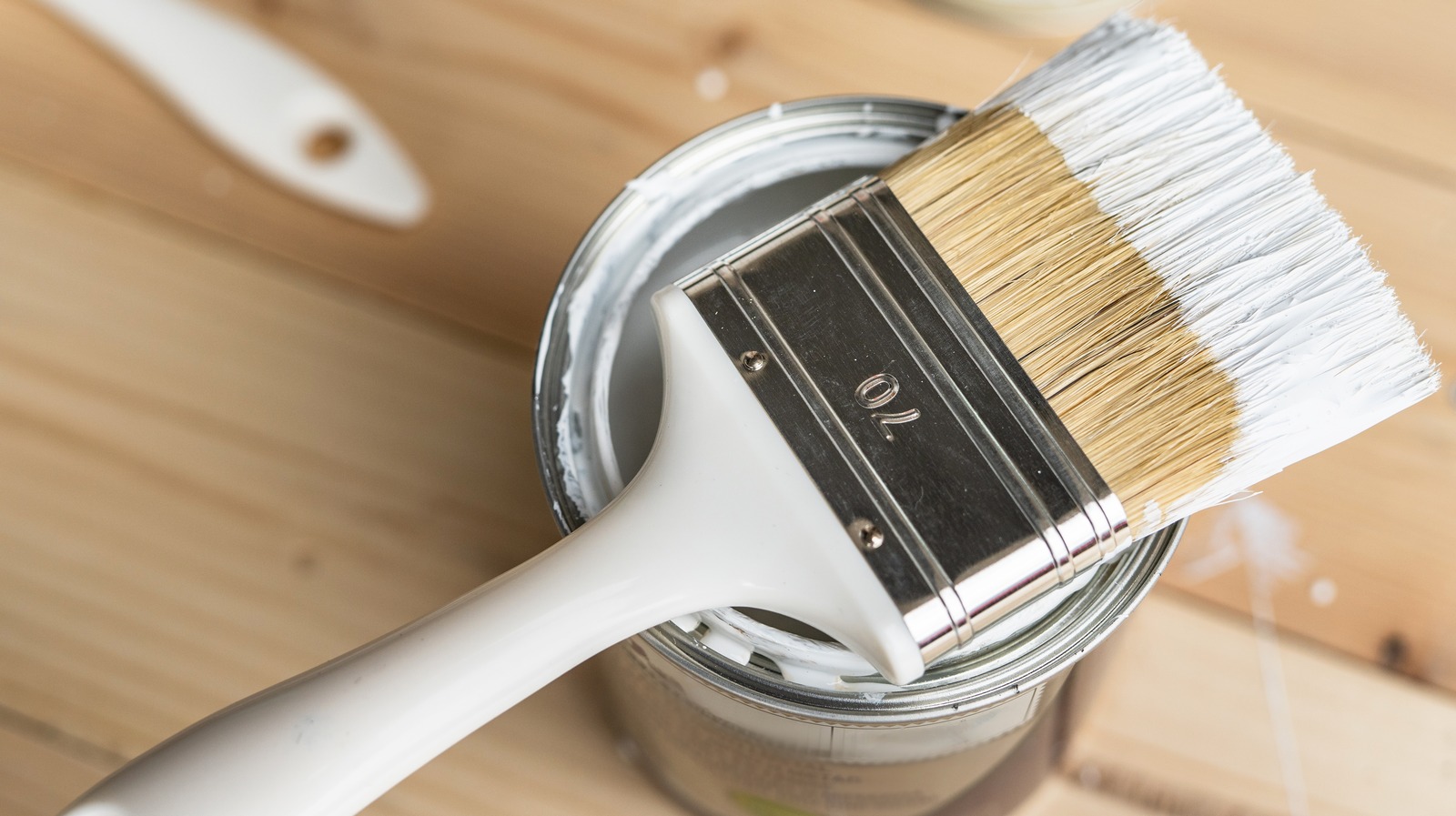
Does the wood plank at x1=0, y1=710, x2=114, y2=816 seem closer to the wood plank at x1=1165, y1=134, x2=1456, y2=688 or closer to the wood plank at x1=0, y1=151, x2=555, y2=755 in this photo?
the wood plank at x1=0, y1=151, x2=555, y2=755

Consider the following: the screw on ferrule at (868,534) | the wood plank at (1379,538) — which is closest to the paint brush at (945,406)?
the screw on ferrule at (868,534)

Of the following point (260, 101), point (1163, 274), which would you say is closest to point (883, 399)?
point (1163, 274)

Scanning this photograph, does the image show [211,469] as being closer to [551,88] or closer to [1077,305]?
[551,88]

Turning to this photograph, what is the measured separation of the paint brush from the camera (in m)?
0.38

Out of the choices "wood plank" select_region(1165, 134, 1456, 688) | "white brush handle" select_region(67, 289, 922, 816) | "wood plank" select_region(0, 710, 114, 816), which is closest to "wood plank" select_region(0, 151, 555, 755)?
"wood plank" select_region(0, 710, 114, 816)

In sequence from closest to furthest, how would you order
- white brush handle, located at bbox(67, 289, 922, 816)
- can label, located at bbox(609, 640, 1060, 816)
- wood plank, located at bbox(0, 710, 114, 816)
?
1. white brush handle, located at bbox(67, 289, 922, 816)
2. can label, located at bbox(609, 640, 1060, 816)
3. wood plank, located at bbox(0, 710, 114, 816)

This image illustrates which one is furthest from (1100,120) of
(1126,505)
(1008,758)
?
(1008,758)

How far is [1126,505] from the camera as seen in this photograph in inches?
16.0

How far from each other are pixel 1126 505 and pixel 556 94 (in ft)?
1.51

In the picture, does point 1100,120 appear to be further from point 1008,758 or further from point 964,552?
point 1008,758

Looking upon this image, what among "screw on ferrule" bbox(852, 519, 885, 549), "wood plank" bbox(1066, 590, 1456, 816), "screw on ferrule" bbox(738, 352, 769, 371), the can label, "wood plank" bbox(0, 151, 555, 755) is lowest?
"wood plank" bbox(1066, 590, 1456, 816)

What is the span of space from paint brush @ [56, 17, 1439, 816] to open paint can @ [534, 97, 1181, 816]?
0.13 ft

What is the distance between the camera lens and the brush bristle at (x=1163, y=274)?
409 millimetres

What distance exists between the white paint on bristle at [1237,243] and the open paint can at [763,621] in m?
0.07
